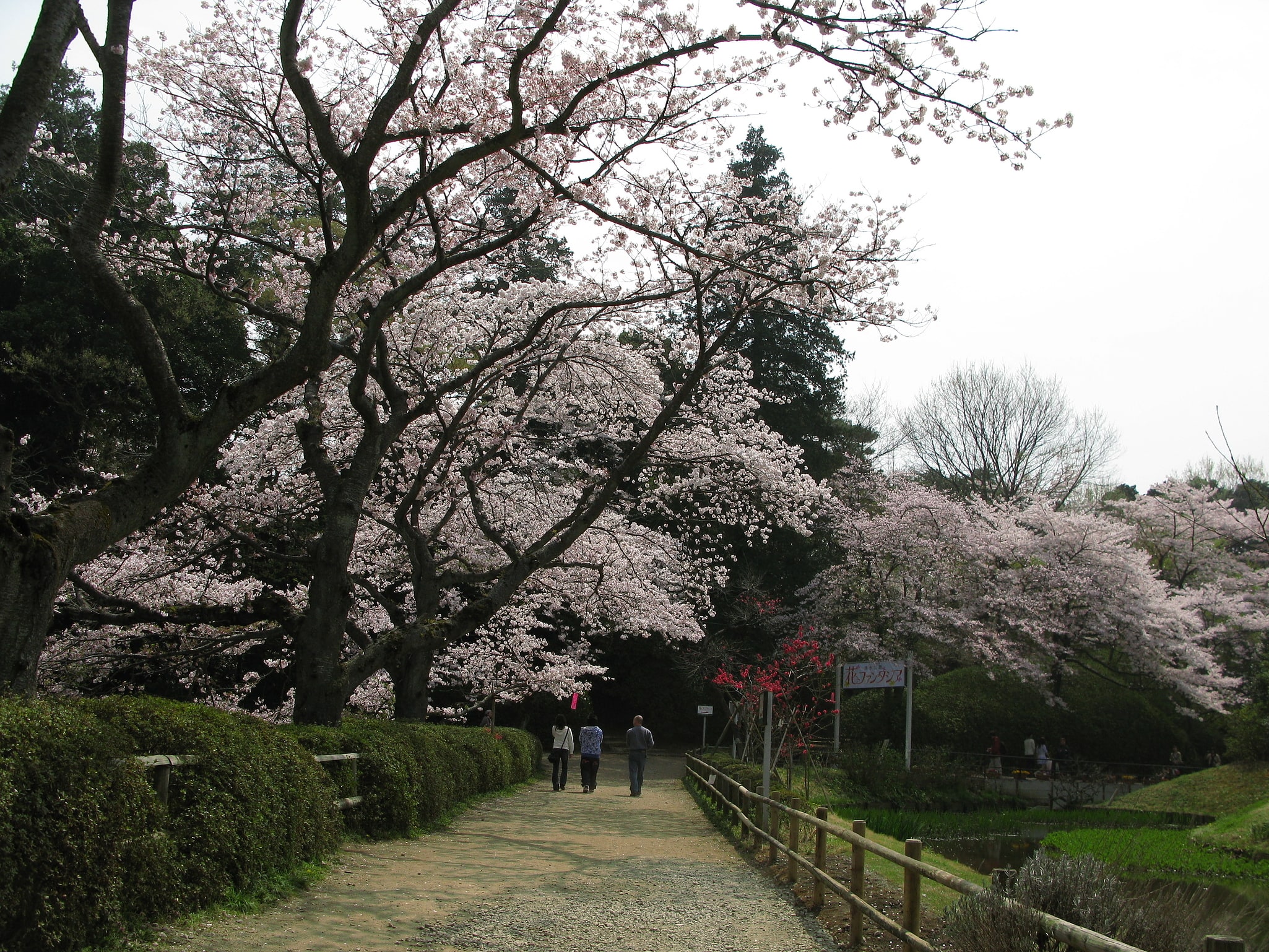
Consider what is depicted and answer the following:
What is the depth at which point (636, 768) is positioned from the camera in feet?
59.4

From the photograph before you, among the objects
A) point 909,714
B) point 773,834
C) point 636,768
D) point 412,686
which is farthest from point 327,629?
point 909,714

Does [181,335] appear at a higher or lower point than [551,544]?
higher

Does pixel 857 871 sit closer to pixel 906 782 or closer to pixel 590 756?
pixel 590 756

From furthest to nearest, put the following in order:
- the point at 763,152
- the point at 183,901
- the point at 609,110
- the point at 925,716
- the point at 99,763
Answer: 1. the point at 763,152
2. the point at 925,716
3. the point at 609,110
4. the point at 183,901
5. the point at 99,763

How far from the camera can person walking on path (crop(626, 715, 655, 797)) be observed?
59.1 feet

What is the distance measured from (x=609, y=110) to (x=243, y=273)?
7.24m

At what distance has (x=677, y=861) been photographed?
966 centimetres

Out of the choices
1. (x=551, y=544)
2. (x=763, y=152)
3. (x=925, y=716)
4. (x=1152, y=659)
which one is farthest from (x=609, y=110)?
(x=763, y=152)

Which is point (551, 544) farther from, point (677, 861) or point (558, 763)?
point (558, 763)

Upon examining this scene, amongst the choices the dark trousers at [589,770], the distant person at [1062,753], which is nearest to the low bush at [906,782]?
the distant person at [1062,753]

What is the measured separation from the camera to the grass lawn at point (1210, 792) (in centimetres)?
1897

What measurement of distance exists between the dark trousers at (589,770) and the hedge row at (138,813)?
1029cm

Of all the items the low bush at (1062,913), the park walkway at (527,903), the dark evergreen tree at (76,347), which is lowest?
the park walkway at (527,903)

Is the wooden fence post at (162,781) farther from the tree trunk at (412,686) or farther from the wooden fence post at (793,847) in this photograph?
the tree trunk at (412,686)
